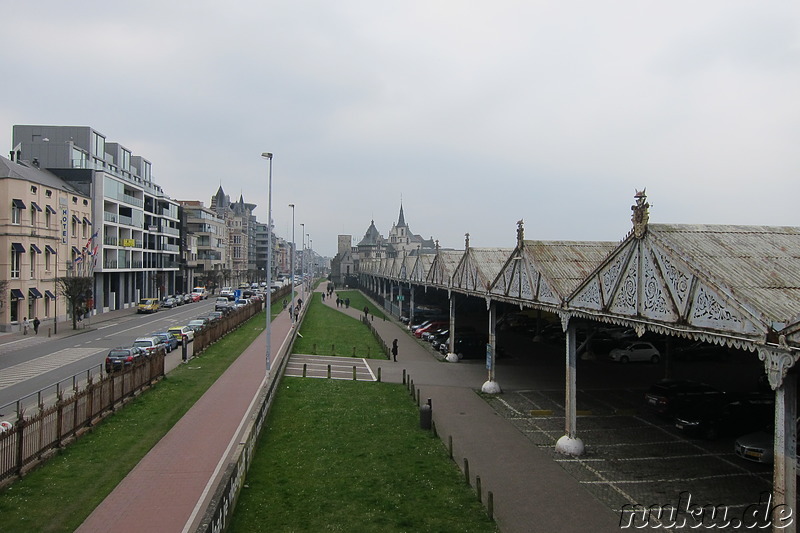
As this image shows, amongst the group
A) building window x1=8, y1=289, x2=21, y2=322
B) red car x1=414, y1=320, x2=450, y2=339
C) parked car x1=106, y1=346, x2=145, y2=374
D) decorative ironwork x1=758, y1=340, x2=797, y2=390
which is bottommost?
red car x1=414, y1=320, x2=450, y2=339

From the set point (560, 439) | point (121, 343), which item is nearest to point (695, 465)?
point (560, 439)

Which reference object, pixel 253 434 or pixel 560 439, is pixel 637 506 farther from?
pixel 253 434

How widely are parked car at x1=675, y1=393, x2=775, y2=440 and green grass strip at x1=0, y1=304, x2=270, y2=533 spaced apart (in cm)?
1660

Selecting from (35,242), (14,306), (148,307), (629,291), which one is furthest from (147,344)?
(148,307)

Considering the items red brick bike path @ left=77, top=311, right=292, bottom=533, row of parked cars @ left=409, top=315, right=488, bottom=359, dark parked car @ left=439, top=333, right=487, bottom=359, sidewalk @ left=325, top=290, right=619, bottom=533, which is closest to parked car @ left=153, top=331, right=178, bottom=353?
red brick bike path @ left=77, top=311, right=292, bottom=533

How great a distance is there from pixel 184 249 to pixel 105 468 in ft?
260

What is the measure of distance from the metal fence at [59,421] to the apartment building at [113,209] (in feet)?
138

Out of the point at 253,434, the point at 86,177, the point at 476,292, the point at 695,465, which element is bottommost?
the point at 695,465

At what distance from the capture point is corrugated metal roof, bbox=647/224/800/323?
9.73 m

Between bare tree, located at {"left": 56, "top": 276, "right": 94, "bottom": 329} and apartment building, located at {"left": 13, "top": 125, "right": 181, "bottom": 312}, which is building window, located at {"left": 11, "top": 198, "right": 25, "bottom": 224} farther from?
apartment building, located at {"left": 13, "top": 125, "right": 181, "bottom": 312}

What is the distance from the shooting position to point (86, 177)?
188 feet

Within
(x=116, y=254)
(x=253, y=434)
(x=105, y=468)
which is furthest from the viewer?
(x=116, y=254)

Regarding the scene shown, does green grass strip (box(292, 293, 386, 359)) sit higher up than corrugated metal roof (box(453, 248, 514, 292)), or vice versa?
corrugated metal roof (box(453, 248, 514, 292))

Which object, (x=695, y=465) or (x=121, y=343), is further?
(x=121, y=343)
